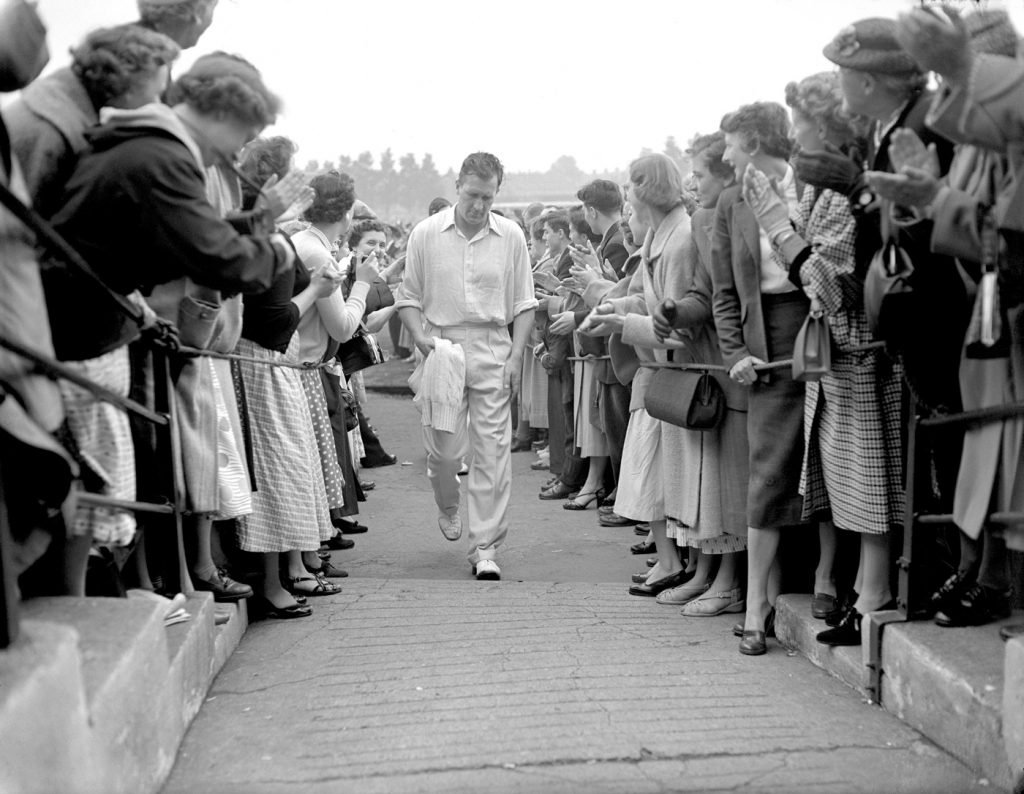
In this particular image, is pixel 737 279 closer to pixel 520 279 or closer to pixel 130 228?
pixel 520 279

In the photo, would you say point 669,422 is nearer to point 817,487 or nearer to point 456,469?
point 817,487

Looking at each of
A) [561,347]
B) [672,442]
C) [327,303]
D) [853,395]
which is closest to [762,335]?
[853,395]

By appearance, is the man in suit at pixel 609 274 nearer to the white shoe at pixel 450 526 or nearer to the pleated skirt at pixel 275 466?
the white shoe at pixel 450 526

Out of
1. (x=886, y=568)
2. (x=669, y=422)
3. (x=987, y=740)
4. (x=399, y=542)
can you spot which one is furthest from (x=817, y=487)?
(x=399, y=542)

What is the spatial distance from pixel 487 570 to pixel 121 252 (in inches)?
133

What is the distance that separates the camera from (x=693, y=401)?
5395mm

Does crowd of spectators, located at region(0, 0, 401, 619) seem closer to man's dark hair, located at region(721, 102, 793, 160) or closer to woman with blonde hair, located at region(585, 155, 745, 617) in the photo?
woman with blonde hair, located at region(585, 155, 745, 617)

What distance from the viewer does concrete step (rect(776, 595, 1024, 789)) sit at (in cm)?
325

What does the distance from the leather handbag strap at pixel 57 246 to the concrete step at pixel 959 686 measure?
2648mm

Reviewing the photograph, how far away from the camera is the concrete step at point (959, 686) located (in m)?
3.25

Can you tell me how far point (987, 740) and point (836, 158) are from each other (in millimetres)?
1917

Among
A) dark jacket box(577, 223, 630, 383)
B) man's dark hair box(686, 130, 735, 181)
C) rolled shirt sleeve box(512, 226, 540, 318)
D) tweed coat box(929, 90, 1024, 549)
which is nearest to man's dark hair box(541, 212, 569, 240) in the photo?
dark jacket box(577, 223, 630, 383)

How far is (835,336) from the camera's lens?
14.5ft

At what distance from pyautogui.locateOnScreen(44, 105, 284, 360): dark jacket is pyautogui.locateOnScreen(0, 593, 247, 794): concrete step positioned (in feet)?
2.56
